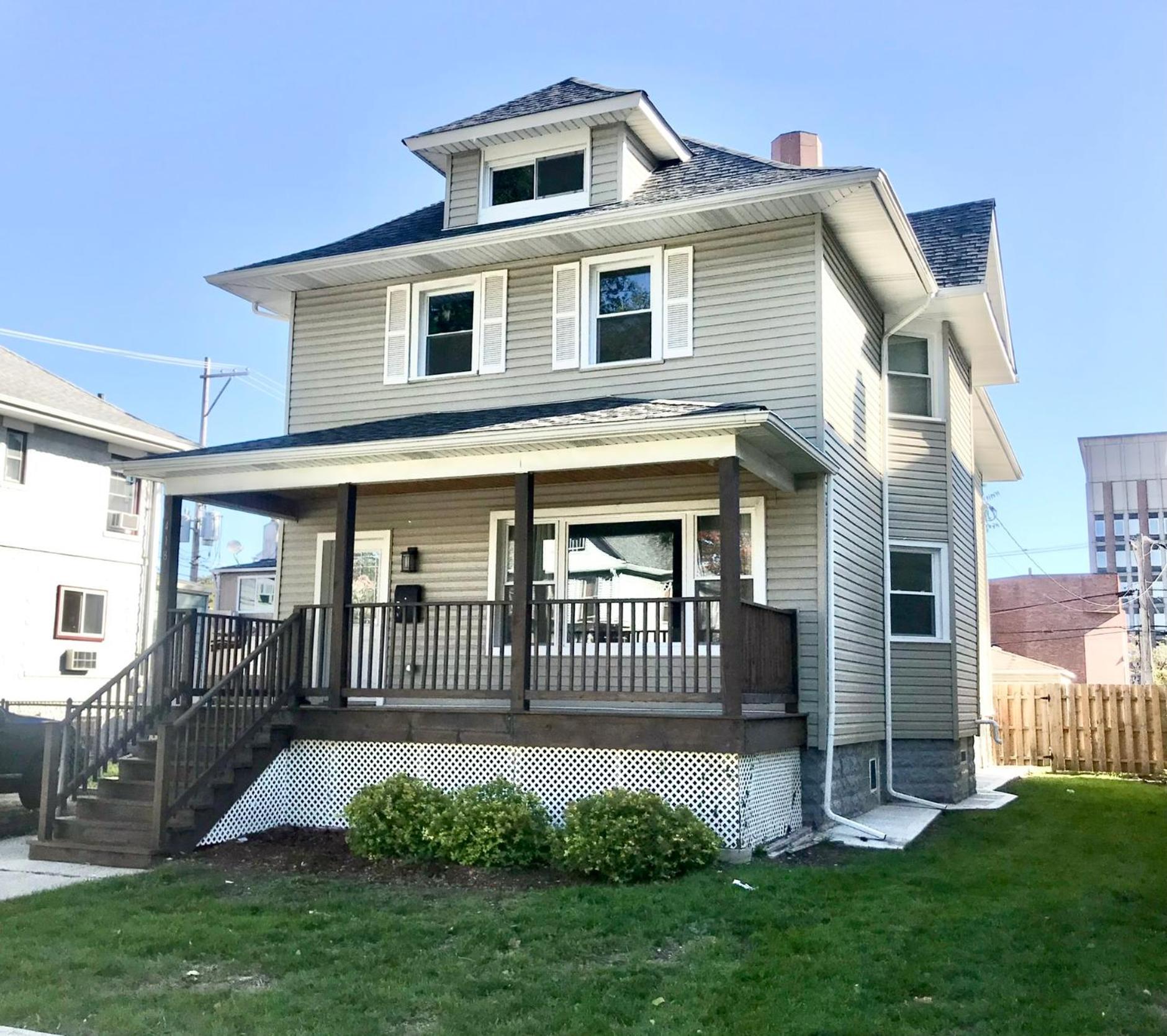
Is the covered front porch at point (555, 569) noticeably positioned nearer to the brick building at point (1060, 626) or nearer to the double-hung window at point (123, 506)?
the double-hung window at point (123, 506)

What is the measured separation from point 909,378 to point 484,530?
6.16 meters

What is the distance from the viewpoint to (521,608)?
10750 mm

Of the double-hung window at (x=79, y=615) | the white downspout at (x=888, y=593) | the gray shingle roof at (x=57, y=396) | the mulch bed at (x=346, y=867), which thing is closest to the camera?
the mulch bed at (x=346, y=867)

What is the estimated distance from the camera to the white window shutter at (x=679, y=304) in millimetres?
12531

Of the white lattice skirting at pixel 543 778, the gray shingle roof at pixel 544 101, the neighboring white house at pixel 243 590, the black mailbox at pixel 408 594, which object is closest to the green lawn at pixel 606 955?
the white lattice skirting at pixel 543 778

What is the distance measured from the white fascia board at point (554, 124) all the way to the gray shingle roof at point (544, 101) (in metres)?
0.05

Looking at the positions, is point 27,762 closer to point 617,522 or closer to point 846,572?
point 617,522

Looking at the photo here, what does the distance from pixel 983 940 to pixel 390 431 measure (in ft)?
26.0

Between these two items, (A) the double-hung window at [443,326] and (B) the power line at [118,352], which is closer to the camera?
(A) the double-hung window at [443,326]

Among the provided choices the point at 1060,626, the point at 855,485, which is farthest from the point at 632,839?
the point at 1060,626

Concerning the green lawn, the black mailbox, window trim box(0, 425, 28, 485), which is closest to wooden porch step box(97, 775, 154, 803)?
the green lawn

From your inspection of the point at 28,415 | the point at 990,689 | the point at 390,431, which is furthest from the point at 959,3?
the point at 28,415

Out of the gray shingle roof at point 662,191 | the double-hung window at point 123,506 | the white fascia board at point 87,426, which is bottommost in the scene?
the double-hung window at point 123,506

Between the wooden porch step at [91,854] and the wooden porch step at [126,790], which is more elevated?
the wooden porch step at [126,790]
